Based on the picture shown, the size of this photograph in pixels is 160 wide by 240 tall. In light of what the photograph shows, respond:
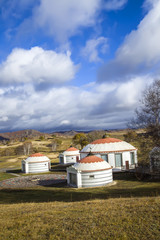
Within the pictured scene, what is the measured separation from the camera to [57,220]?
8.80 meters

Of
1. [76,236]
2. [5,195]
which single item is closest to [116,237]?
[76,236]

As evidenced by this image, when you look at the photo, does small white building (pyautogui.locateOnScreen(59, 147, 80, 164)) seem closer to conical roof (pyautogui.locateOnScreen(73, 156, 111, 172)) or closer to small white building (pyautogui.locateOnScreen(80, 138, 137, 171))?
small white building (pyautogui.locateOnScreen(80, 138, 137, 171))

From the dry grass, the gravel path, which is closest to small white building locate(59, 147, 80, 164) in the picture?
the gravel path

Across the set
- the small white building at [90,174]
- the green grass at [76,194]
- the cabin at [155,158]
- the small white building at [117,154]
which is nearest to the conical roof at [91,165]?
the small white building at [90,174]

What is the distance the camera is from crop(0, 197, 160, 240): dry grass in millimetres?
7145

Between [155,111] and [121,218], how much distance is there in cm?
1243

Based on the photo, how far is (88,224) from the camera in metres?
8.02

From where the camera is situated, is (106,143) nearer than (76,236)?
No

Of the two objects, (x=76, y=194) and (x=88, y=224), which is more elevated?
(x=88, y=224)

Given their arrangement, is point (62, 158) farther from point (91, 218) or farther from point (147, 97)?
point (91, 218)

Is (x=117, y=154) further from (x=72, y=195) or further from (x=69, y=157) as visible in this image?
(x=69, y=157)

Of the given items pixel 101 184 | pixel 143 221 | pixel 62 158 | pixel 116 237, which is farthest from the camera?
pixel 62 158

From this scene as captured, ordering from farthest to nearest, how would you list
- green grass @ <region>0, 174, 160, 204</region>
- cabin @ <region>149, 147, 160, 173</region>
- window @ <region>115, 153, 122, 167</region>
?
window @ <region>115, 153, 122, 167</region> → cabin @ <region>149, 147, 160, 173</region> → green grass @ <region>0, 174, 160, 204</region>

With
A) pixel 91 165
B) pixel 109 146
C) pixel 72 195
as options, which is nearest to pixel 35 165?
pixel 109 146
